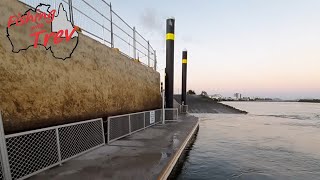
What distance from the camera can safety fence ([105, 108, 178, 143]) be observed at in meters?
10.1

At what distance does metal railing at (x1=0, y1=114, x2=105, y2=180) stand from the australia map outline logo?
2.02 metres

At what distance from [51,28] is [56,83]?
60.5 inches

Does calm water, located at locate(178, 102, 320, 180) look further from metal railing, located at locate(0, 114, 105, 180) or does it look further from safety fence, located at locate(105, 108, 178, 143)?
metal railing, located at locate(0, 114, 105, 180)

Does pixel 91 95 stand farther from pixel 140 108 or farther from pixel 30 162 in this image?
pixel 140 108

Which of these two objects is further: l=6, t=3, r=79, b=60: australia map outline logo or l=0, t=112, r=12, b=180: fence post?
l=6, t=3, r=79, b=60: australia map outline logo

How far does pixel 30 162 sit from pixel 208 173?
5255 mm

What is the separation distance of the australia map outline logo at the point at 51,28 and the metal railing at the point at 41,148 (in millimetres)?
2018

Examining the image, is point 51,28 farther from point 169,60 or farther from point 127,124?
point 169,60

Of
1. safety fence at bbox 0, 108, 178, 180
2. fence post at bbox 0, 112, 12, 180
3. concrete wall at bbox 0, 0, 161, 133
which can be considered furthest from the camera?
concrete wall at bbox 0, 0, 161, 133

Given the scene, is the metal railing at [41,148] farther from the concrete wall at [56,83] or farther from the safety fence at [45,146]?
the concrete wall at [56,83]

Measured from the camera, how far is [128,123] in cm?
1200

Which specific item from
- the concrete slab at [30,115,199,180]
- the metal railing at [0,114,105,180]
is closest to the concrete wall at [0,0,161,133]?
the metal railing at [0,114,105,180]

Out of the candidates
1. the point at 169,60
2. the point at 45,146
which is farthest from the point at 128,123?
the point at 169,60

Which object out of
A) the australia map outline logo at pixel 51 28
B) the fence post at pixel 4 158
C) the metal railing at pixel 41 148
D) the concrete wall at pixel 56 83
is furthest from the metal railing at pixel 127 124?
the fence post at pixel 4 158
